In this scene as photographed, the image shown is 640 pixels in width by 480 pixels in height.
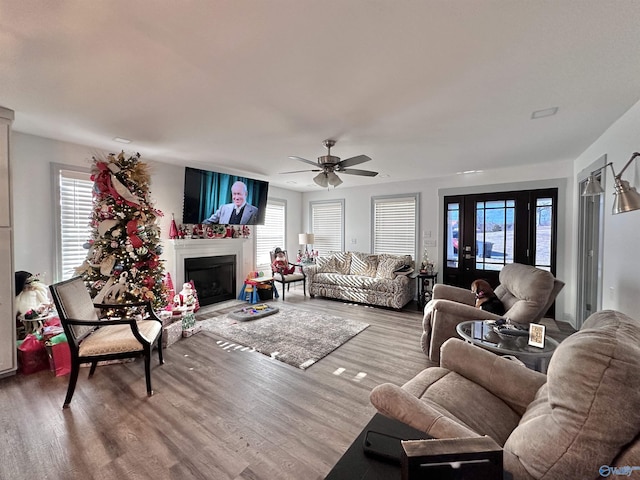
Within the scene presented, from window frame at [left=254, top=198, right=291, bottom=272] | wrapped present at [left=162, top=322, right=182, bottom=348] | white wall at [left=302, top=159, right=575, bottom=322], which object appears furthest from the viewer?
window frame at [left=254, top=198, right=291, bottom=272]

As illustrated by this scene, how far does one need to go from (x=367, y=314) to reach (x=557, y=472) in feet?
13.4

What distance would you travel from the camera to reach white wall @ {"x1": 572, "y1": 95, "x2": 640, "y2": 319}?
2.42 meters

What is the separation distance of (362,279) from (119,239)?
400cm

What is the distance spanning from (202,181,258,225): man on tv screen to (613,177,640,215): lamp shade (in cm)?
519

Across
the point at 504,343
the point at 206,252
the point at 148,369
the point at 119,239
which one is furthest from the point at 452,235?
the point at 119,239

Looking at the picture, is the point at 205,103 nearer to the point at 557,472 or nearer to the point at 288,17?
the point at 288,17

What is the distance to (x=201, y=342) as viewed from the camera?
3.56 metres

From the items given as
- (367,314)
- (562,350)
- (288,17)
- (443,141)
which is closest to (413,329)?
(367,314)

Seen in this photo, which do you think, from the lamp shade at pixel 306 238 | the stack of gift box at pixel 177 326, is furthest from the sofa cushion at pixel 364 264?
the stack of gift box at pixel 177 326

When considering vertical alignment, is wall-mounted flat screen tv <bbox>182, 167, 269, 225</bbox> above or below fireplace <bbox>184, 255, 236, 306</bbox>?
above

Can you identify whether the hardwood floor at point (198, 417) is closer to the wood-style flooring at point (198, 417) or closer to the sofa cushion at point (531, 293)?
the wood-style flooring at point (198, 417)

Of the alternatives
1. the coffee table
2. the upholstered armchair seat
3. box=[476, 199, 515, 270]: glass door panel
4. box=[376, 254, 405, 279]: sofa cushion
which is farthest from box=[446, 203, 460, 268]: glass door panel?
the upholstered armchair seat

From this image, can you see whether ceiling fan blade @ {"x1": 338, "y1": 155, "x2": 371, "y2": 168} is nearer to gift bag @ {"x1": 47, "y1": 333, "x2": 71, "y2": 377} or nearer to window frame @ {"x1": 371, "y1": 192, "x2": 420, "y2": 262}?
window frame @ {"x1": 371, "y1": 192, "x2": 420, "y2": 262}

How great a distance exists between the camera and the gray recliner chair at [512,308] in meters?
2.68
